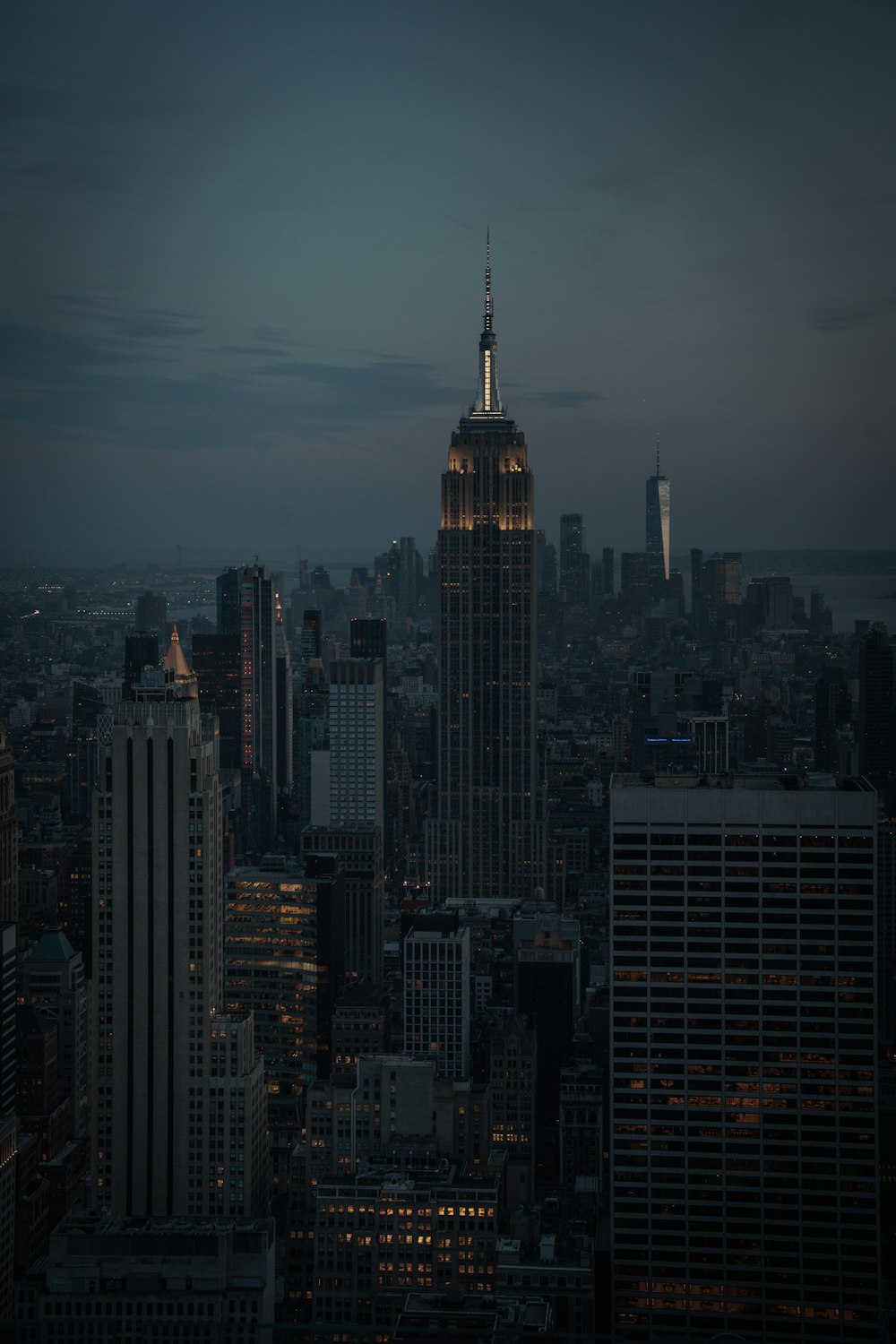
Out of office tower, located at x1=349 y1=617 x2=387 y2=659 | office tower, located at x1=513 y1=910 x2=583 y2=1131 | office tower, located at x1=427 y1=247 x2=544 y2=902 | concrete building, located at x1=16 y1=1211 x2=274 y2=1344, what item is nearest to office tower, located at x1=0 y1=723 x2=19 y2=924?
concrete building, located at x1=16 y1=1211 x2=274 y2=1344

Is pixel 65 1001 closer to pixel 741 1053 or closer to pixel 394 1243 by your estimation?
pixel 394 1243

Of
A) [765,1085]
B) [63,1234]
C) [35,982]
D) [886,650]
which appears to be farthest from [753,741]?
[63,1234]

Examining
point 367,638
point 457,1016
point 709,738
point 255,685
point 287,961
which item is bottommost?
point 457,1016

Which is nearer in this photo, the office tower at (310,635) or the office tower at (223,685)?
the office tower at (223,685)

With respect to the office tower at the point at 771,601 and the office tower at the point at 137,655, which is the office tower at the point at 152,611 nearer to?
the office tower at the point at 137,655

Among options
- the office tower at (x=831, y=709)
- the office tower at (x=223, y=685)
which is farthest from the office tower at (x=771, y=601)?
the office tower at (x=223, y=685)

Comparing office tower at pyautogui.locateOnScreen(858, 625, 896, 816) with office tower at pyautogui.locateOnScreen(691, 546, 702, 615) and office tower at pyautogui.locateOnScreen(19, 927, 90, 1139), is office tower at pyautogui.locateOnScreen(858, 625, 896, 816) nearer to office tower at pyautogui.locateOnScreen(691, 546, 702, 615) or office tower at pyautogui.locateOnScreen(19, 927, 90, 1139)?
office tower at pyautogui.locateOnScreen(691, 546, 702, 615)

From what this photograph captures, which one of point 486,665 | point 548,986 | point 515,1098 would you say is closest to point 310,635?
point 486,665

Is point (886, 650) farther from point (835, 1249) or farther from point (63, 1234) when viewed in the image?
point (63, 1234)
